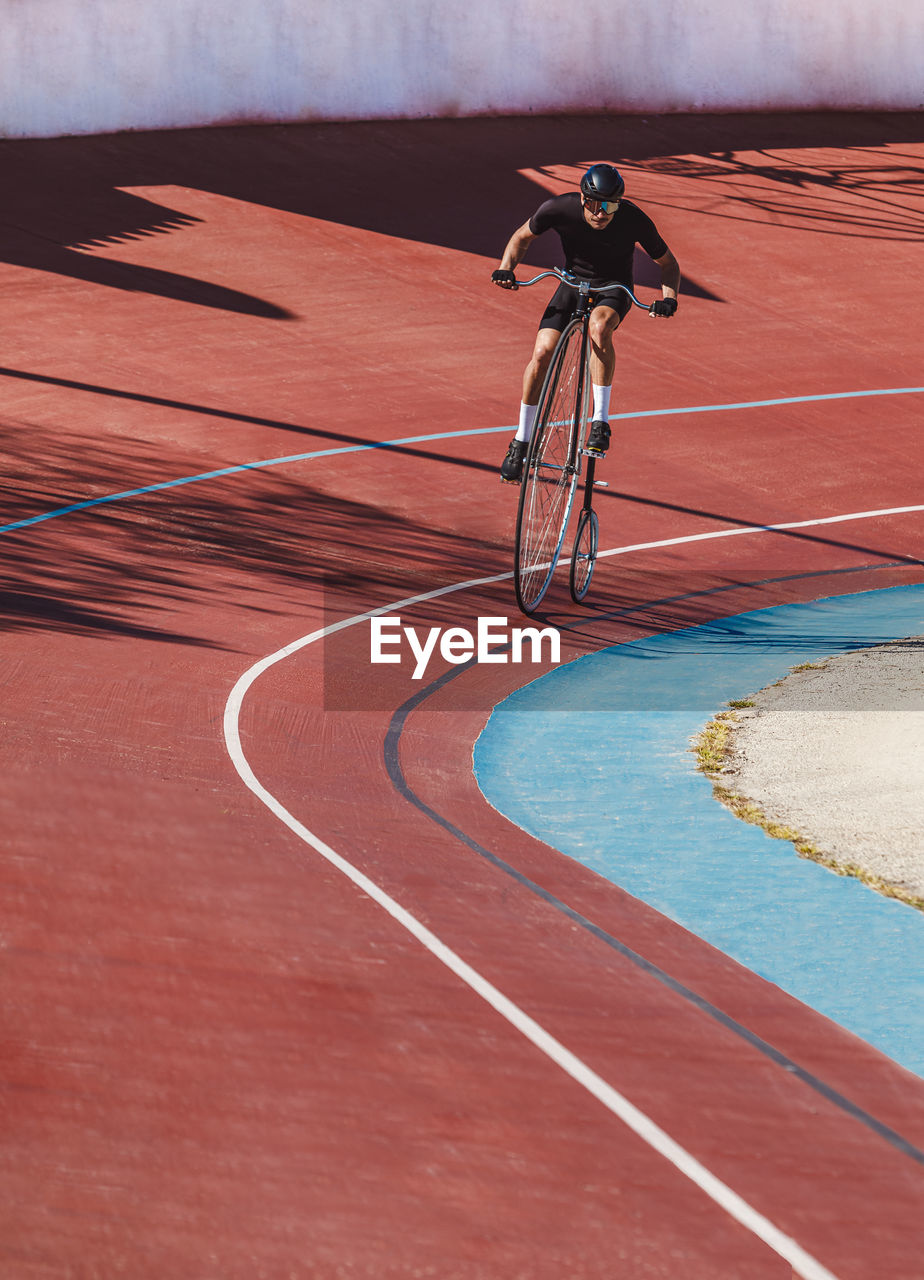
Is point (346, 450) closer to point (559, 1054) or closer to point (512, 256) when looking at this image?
point (512, 256)

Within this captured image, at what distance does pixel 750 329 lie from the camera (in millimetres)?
18859

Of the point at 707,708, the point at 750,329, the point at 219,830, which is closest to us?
the point at 219,830

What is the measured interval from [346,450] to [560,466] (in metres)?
4.92

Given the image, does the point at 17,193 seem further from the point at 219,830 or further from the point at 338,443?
the point at 219,830

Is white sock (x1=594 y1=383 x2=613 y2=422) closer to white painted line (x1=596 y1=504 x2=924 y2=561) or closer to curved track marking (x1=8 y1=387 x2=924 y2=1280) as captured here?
curved track marking (x1=8 y1=387 x2=924 y2=1280)

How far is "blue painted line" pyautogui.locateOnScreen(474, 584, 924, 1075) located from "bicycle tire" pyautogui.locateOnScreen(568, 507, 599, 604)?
720 mm

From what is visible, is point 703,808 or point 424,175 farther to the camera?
point 424,175

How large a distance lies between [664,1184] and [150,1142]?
141cm

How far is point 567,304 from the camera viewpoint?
927 cm

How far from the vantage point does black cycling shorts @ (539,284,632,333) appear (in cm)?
920

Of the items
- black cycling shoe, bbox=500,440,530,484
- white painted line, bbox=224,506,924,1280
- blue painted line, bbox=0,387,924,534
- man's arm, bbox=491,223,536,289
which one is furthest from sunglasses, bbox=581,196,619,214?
blue painted line, bbox=0,387,924,534

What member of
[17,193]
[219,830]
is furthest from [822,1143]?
[17,193]
